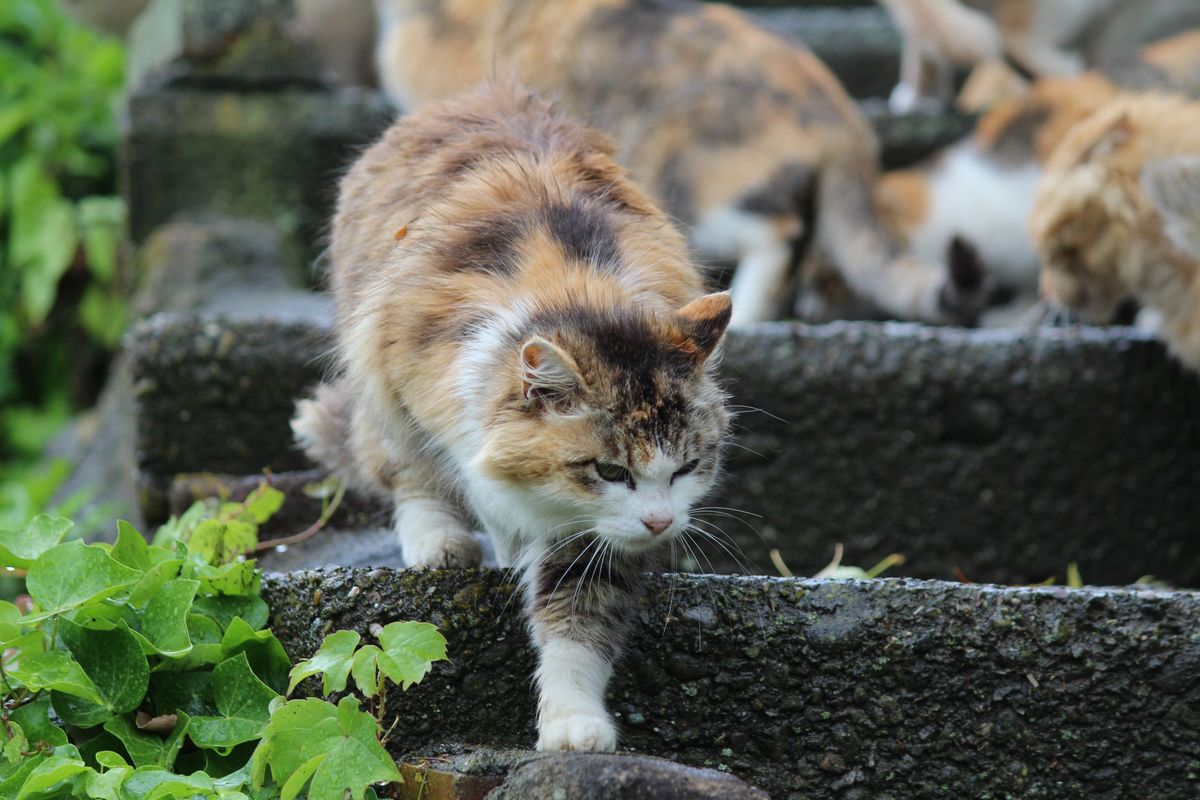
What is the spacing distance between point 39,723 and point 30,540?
0.33 m

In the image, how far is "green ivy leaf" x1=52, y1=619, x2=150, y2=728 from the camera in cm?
242

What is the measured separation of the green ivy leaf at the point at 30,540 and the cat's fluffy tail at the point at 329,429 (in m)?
0.81

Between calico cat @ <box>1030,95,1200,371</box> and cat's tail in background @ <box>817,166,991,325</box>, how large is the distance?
15.2 inches

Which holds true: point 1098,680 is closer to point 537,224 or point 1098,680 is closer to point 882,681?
point 882,681

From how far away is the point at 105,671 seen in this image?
2453 millimetres

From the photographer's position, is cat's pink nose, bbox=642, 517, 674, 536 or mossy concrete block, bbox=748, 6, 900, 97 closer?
cat's pink nose, bbox=642, 517, 674, 536

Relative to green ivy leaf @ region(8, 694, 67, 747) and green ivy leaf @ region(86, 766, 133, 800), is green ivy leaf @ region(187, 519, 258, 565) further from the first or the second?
green ivy leaf @ region(86, 766, 133, 800)

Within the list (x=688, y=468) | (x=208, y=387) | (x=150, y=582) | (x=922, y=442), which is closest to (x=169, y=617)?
(x=150, y=582)

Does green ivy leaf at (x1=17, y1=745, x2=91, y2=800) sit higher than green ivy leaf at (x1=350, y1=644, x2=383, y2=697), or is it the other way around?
green ivy leaf at (x1=350, y1=644, x2=383, y2=697)

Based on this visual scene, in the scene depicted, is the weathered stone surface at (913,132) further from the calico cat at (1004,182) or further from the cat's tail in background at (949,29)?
the cat's tail in background at (949,29)

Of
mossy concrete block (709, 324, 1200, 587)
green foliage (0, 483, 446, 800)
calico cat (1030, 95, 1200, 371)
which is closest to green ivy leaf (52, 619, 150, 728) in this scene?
green foliage (0, 483, 446, 800)

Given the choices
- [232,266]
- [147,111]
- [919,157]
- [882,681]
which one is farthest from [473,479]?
[919,157]

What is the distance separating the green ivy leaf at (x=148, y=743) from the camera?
2.37 m

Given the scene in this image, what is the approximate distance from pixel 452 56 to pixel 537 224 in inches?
139
